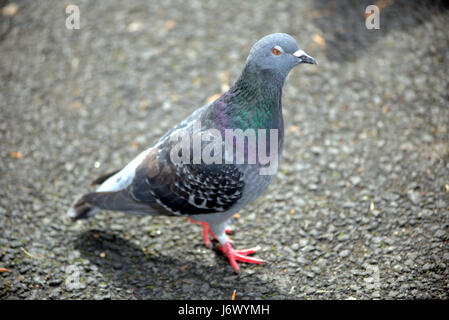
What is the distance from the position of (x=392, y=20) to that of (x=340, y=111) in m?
1.98

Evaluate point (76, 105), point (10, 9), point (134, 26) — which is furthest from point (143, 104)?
point (10, 9)

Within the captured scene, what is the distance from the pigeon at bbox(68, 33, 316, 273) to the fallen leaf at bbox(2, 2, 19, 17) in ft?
14.9

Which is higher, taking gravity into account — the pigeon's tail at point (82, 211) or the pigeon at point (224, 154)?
the pigeon at point (224, 154)

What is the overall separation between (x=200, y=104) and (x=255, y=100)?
7.67 ft

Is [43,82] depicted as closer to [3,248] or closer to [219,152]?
[3,248]

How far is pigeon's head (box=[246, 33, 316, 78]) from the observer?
375cm

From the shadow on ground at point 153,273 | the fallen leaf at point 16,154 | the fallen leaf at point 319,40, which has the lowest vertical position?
the shadow on ground at point 153,273

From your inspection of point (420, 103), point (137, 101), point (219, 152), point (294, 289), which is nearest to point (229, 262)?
point (294, 289)

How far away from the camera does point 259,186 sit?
13.5ft

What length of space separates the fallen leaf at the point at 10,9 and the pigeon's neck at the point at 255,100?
16.7ft

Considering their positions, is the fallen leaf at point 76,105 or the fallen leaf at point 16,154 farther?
the fallen leaf at point 76,105

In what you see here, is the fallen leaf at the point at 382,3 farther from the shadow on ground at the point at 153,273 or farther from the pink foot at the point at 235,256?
the shadow on ground at the point at 153,273

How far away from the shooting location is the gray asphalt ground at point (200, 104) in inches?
175

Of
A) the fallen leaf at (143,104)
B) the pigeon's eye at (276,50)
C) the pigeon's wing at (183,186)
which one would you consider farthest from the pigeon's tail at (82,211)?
the pigeon's eye at (276,50)
